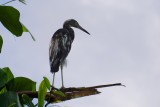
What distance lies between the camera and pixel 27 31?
5.71ft

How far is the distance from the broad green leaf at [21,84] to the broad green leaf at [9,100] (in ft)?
0.36

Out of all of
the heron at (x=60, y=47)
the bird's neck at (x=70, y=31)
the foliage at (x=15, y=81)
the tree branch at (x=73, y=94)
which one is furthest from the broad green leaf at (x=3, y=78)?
the bird's neck at (x=70, y=31)

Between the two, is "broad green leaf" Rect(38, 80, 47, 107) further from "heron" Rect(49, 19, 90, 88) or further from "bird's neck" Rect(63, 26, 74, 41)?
"bird's neck" Rect(63, 26, 74, 41)

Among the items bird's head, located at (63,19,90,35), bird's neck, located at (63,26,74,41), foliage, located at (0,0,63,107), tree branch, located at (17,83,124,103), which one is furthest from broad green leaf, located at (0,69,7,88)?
bird's head, located at (63,19,90,35)

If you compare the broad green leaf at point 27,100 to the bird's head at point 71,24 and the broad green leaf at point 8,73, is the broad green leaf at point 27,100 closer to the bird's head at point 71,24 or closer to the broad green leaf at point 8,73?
the broad green leaf at point 8,73

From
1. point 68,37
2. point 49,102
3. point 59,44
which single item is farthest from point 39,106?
point 68,37

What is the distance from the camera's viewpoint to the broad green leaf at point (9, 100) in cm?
137

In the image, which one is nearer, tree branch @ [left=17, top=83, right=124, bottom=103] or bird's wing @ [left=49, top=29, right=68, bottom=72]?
tree branch @ [left=17, top=83, right=124, bottom=103]

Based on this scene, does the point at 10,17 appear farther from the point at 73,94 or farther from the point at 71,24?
the point at 71,24

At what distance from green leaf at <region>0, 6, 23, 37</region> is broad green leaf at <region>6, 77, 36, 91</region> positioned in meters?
0.18

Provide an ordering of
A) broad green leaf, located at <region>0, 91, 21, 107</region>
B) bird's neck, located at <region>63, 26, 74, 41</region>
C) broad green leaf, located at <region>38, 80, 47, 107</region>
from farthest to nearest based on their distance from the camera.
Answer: bird's neck, located at <region>63, 26, 74, 41</region>
broad green leaf, located at <region>38, 80, 47, 107</region>
broad green leaf, located at <region>0, 91, 21, 107</region>

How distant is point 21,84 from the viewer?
1.55m

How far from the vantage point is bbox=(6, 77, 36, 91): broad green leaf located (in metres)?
1.52

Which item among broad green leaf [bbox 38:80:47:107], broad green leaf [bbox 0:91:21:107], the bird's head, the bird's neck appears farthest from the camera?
the bird's head
